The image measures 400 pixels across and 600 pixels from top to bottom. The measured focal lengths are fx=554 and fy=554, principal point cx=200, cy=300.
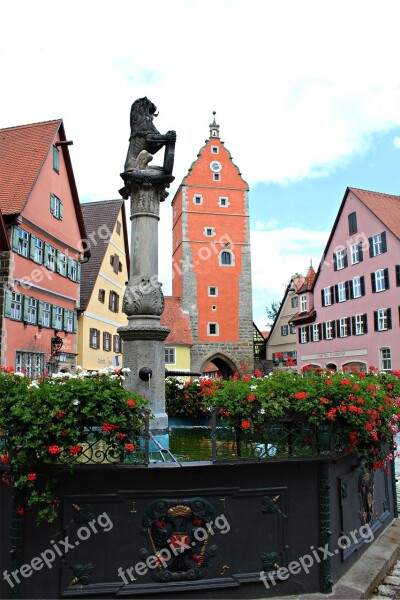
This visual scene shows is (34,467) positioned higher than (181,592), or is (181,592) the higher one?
(34,467)

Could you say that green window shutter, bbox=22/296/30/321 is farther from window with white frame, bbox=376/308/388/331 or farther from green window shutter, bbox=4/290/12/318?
window with white frame, bbox=376/308/388/331

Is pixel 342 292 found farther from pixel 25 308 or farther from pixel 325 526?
pixel 325 526

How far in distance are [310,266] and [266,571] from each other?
38065 millimetres

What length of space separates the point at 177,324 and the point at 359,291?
49.2ft

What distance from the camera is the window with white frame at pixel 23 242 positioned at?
19.1 meters

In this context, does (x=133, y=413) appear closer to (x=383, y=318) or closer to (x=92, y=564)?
(x=92, y=564)

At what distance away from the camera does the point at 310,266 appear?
41.6 metres

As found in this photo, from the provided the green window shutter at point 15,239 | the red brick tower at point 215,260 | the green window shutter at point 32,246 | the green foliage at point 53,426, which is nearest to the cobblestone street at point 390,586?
the green foliage at point 53,426

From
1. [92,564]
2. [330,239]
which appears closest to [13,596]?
[92,564]

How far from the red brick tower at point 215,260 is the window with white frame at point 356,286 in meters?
12.6

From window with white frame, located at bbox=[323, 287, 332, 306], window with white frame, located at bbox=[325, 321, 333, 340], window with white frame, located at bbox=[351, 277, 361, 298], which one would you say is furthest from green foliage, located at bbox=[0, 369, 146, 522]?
window with white frame, located at bbox=[323, 287, 332, 306]

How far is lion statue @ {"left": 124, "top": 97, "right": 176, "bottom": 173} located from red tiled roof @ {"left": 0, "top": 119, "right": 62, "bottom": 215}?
12407mm

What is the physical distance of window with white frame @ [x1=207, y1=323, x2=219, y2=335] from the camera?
4241 cm

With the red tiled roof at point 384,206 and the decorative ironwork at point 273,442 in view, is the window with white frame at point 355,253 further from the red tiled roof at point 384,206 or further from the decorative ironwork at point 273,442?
the decorative ironwork at point 273,442
